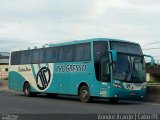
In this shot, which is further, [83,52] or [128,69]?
[83,52]

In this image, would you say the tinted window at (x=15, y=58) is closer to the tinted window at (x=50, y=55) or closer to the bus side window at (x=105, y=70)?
the tinted window at (x=50, y=55)

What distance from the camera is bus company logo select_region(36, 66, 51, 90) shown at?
2825 centimetres

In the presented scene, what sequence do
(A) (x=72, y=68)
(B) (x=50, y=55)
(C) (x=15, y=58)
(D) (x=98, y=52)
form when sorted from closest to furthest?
(D) (x=98, y=52) → (A) (x=72, y=68) → (B) (x=50, y=55) → (C) (x=15, y=58)

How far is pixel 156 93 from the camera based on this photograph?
27.2 metres

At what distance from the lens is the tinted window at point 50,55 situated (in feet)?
89.7

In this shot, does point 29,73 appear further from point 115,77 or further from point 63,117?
point 63,117

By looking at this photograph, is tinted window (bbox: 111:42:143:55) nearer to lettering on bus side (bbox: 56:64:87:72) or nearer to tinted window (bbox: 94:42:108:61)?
tinted window (bbox: 94:42:108:61)

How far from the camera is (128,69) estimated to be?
23234 mm

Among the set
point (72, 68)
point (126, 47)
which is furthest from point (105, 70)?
point (72, 68)

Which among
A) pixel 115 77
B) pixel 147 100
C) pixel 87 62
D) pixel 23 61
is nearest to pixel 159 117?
pixel 115 77

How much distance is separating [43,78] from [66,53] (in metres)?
3.37

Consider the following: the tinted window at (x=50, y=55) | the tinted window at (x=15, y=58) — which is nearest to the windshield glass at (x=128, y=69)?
the tinted window at (x=50, y=55)

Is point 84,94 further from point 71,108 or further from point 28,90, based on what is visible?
point 28,90

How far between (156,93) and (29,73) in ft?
27.6
